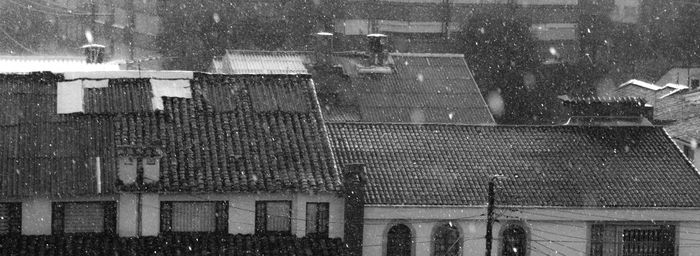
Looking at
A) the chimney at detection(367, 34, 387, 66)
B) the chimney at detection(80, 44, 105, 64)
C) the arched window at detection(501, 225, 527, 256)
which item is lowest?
the arched window at detection(501, 225, 527, 256)

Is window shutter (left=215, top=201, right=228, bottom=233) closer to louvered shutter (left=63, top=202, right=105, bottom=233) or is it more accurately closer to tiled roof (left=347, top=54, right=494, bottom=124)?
louvered shutter (left=63, top=202, right=105, bottom=233)

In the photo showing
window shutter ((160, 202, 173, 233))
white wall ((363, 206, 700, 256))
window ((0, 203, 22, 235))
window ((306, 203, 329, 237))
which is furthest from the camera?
white wall ((363, 206, 700, 256))

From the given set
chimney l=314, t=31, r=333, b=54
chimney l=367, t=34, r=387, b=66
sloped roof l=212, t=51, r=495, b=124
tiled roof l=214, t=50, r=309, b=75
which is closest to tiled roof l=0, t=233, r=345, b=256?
sloped roof l=212, t=51, r=495, b=124

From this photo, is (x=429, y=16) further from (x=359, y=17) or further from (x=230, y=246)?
(x=230, y=246)

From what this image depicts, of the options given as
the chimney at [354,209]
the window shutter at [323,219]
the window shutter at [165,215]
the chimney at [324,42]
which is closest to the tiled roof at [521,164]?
the chimney at [354,209]

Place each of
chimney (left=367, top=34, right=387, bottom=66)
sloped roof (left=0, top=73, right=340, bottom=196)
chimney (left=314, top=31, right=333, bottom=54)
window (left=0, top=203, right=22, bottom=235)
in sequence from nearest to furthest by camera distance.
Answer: window (left=0, top=203, right=22, bottom=235) → sloped roof (left=0, top=73, right=340, bottom=196) → chimney (left=367, top=34, right=387, bottom=66) → chimney (left=314, top=31, right=333, bottom=54)

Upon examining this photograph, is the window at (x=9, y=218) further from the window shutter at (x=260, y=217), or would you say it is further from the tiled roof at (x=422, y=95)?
the tiled roof at (x=422, y=95)

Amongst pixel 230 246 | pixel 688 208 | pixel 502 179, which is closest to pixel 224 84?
pixel 230 246

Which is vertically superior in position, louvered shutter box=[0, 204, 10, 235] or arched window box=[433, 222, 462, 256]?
louvered shutter box=[0, 204, 10, 235]
